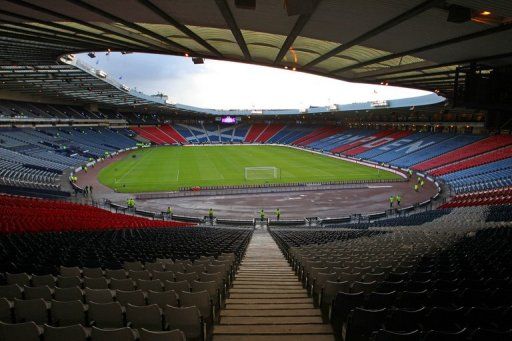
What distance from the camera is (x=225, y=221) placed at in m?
29.8

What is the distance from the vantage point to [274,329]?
18.9 feet

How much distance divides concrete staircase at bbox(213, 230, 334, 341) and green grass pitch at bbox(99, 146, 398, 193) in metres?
32.4

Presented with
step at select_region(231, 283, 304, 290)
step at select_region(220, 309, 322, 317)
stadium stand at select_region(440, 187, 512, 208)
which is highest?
step at select_region(220, 309, 322, 317)

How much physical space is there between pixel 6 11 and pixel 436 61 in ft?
46.4

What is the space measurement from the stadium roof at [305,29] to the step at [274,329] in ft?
19.4

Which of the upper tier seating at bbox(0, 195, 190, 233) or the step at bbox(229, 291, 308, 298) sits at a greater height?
the step at bbox(229, 291, 308, 298)

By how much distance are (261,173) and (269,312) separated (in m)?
43.9

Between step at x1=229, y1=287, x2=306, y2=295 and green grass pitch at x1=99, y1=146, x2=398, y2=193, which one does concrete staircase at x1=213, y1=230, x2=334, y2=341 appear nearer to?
step at x1=229, y1=287, x2=306, y2=295

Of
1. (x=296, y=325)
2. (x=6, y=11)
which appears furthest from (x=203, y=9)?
(x=296, y=325)

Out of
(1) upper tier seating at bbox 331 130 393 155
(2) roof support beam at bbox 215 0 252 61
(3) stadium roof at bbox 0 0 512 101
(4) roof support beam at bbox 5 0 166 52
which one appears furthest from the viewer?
(1) upper tier seating at bbox 331 130 393 155

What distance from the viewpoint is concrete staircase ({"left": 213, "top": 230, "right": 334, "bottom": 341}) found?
5621 mm

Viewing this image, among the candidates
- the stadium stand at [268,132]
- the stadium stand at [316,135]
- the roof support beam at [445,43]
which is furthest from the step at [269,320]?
the stadium stand at [268,132]

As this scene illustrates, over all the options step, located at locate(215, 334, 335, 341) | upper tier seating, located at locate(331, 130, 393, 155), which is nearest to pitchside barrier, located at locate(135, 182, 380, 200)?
upper tier seating, located at locate(331, 130, 393, 155)

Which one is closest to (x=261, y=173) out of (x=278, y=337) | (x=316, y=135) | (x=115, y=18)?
(x=115, y=18)
